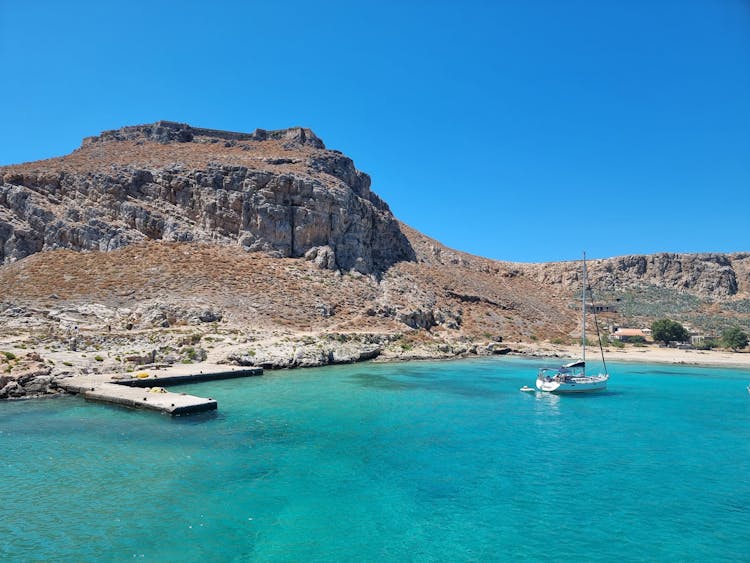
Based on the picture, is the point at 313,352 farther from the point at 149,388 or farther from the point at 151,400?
the point at 151,400

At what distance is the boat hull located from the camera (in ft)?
106

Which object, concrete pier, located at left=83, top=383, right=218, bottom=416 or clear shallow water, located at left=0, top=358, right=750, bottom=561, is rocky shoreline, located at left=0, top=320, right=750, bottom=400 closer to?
concrete pier, located at left=83, top=383, right=218, bottom=416

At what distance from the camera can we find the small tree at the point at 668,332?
67812 millimetres

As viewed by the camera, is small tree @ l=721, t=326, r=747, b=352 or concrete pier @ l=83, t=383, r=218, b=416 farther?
small tree @ l=721, t=326, r=747, b=352

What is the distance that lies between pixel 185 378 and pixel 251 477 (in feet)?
58.0

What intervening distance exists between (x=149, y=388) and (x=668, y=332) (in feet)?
215

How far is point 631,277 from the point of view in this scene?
104062mm

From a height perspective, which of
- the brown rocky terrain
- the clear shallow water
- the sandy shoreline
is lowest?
the clear shallow water

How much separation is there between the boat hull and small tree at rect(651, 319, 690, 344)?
4180 centimetres

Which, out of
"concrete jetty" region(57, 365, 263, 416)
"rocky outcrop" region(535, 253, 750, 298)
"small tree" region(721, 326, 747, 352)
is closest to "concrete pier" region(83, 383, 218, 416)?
"concrete jetty" region(57, 365, 263, 416)

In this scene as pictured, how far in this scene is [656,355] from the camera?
58156mm

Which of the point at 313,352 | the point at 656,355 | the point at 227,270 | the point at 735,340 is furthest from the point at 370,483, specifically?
the point at 735,340

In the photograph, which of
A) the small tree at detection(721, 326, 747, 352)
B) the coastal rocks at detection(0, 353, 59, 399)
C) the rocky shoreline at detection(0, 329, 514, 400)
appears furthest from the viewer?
the small tree at detection(721, 326, 747, 352)

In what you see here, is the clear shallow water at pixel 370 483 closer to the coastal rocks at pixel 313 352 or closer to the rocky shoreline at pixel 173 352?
the rocky shoreline at pixel 173 352
